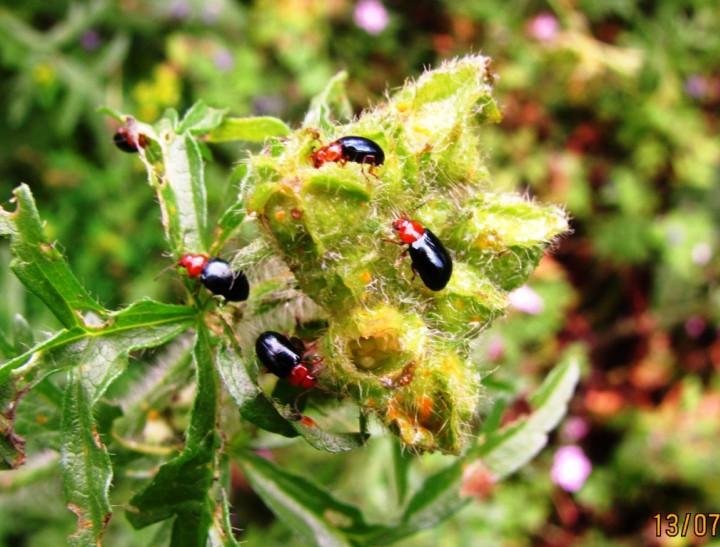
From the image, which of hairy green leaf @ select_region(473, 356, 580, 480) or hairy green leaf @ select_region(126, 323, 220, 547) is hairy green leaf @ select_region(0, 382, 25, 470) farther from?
hairy green leaf @ select_region(473, 356, 580, 480)

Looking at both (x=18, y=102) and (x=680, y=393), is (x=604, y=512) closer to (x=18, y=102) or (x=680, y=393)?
(x=680, y=393)

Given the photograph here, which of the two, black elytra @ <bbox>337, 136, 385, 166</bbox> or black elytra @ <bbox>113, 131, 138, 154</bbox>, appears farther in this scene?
black elytra @ <bbox>113, 131, 138, 154</bbox>

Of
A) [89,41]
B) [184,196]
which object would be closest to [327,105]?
[184,196]

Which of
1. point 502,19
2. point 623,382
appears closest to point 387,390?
point 623,382

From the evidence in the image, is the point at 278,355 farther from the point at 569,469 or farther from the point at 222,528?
the point at 569,469

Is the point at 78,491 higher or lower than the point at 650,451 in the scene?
lower

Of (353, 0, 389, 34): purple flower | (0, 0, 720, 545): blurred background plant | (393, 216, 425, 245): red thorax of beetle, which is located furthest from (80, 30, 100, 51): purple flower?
(393, 216, 425, 245): red thorax of beetle
